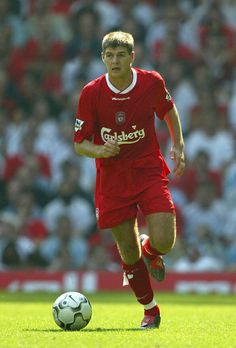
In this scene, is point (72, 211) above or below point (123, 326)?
below

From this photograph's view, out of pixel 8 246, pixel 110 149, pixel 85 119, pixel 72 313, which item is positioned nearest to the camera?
pixel 110 149

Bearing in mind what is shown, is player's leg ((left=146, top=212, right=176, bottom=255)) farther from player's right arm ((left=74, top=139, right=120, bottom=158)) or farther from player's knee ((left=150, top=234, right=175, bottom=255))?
player's right arm ((left=74, top=139, right=120, bottom=158))

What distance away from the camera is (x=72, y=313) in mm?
8266

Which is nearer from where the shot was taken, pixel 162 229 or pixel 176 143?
pixel 162 229

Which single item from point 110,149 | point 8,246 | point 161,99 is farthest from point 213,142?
point 110,149

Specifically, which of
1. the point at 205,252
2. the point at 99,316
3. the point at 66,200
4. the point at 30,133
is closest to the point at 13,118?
the point at 30,133

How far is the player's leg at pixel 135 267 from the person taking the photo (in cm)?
854

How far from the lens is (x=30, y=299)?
46.4ft

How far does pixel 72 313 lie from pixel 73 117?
1006 centimetres

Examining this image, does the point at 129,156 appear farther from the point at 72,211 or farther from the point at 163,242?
the point at 72,211

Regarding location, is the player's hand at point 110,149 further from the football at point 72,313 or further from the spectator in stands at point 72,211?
the spectator in stands at point 72,211

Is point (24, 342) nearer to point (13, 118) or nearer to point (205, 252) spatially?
point (205, 252)

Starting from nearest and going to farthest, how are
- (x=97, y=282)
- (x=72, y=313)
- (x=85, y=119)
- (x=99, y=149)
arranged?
(x=99, y=149), (x=72, y=313), (x=85, y=119), (x=97, y=282)

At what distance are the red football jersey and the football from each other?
113cm
